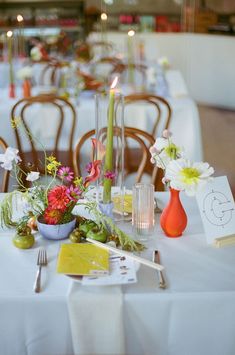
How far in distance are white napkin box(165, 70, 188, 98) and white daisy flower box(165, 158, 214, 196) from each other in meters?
2.51

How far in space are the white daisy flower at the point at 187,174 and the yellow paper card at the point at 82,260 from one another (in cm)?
27

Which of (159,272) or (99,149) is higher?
(99,149)

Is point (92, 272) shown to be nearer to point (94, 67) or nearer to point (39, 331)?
point (39, 331)

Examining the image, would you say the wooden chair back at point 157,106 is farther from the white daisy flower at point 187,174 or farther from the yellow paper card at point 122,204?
the white daisy flower at point 187,174

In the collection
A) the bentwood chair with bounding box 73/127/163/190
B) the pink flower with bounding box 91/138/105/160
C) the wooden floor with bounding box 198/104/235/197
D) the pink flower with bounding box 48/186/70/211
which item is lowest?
the wooden floor with bounding box 198/104/235/197

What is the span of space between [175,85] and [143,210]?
2906 mm

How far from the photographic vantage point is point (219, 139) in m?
5.40

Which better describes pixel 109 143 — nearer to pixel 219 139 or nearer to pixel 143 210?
pixel 143 210

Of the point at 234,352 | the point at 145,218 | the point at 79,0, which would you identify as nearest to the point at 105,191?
the point at 145,218

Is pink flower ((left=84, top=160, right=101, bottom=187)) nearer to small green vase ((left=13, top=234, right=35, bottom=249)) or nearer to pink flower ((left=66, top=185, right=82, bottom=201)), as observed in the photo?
pink flower ((left=66, top=185, right=82, bottom=201))

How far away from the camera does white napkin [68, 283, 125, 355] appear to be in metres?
1.31

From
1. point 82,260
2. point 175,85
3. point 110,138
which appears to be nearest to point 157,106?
point 175,85

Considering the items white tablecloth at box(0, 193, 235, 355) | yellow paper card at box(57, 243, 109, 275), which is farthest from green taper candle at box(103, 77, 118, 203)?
white tablecloth at box(0, 193, 235, 355)

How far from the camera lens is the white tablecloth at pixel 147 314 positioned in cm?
132
